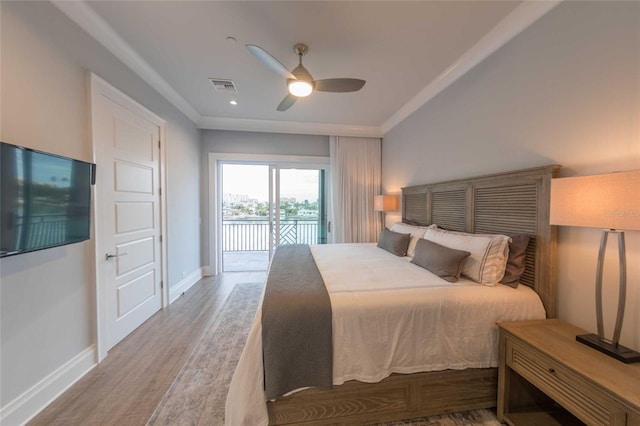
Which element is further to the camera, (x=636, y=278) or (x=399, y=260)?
(x=399, y=260)

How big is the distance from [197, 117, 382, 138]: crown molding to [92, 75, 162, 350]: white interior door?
52.6 inches

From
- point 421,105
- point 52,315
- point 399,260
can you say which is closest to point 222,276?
point 52,315

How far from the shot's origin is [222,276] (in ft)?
14.6

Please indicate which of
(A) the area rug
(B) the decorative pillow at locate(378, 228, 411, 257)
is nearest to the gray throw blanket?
(A) the area rug

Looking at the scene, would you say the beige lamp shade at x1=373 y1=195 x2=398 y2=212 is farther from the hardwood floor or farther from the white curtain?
the hardwood floor

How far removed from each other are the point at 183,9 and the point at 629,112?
2.95 meters

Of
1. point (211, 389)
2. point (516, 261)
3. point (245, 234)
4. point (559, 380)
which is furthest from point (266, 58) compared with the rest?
point (245, 234)

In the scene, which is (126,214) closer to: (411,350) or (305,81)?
(305,81)

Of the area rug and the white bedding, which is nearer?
the white bedding

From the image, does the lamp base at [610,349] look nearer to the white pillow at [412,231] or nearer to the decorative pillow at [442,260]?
the decorative pillow at [442,260]

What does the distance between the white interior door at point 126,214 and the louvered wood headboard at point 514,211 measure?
3387 millimetres

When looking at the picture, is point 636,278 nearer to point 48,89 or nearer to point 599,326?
point 599,326

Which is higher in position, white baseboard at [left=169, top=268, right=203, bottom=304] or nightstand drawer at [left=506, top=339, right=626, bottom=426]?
nightstand drawer at [left=506, top=339, right=626, bottom=426]

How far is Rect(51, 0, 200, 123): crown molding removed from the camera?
1.78 metres
